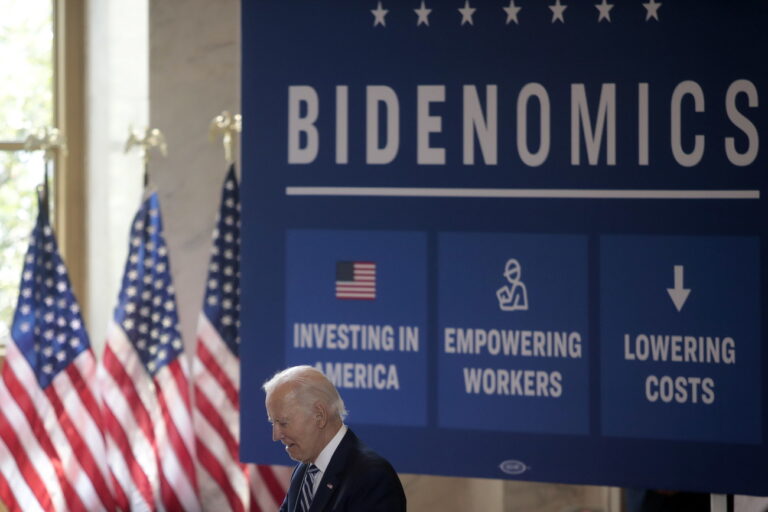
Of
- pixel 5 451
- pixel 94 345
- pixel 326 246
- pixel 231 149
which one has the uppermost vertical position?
pixel 231 149

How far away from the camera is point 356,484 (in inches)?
136

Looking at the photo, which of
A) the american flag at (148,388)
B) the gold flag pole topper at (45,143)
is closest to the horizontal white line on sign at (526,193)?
the american flag at (148,388)

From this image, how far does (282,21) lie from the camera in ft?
16.1

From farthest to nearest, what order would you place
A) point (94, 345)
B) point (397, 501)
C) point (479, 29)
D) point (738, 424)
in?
point (94, 345)
point (479, 29)
point (738, 424)
point (397, 501)

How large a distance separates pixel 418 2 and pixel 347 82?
1.45ft

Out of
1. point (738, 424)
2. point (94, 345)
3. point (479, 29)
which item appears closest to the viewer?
point (738, 424)

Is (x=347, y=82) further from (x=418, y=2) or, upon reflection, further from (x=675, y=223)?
Result: (x=675, y=223)

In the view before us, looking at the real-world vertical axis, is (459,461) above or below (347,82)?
below

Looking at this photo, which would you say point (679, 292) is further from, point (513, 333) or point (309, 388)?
point (309, 388)

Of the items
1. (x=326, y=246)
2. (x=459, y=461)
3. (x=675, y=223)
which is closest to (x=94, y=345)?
(x=326, y=246)

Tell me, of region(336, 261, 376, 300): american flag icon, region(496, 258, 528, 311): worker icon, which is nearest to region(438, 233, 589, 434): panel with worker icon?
region(496, 258, 528, 311): worker icon

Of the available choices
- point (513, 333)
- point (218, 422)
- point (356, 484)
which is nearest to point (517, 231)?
point (513, 333)

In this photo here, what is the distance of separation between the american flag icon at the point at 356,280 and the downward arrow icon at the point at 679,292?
3.95ft

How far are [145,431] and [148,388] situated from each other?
0.71 feet
